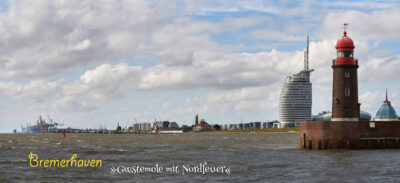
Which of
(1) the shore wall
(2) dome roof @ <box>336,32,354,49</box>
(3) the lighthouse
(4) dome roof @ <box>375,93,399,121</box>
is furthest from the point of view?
(4) dome roof @ <box>375,93,399,121</box>

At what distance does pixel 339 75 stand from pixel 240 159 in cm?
2122

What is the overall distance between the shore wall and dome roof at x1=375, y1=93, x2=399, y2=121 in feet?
78.0

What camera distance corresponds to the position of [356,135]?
75.2m

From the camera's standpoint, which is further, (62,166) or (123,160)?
(123,160)

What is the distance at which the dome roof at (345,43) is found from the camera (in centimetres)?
7962

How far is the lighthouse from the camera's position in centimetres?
7694

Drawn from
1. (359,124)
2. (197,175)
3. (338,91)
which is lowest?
(197,175)

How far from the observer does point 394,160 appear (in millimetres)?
61156

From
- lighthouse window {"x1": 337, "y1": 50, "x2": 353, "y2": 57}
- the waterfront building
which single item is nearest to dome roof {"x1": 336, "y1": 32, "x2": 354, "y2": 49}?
the waterfront building

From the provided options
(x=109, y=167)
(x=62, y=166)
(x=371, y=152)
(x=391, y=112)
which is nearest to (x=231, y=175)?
(x=109, y=167)

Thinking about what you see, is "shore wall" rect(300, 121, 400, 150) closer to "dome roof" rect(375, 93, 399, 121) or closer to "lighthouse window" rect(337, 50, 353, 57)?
"lighthouse window" rect(337, 50, 353, 57)

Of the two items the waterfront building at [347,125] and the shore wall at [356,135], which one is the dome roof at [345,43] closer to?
the waterfront building at [347,125]

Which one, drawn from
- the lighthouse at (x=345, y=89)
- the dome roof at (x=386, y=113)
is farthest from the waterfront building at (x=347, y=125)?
the dome roof at (x=386, y=113)

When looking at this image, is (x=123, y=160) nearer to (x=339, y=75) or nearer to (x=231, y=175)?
(x=231, y=175)
